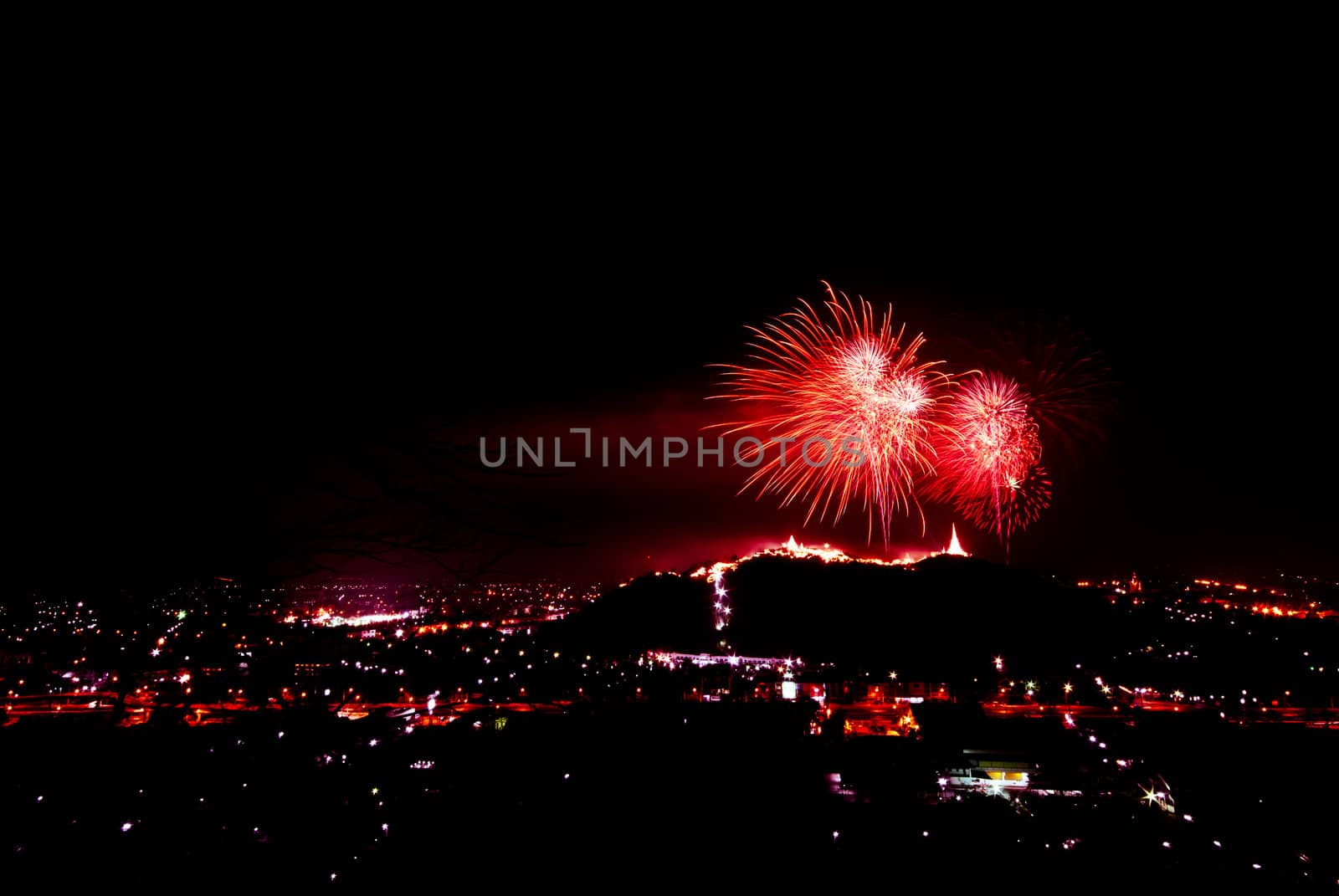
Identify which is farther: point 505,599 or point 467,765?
point 467,765

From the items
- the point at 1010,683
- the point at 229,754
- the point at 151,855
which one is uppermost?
the point at 229,754

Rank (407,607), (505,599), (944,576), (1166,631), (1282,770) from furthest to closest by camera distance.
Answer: (944,576) → (1166,631) → (1282,770) → (505,599) → (407,607)

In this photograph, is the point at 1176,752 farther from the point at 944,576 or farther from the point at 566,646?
the point at 944,576

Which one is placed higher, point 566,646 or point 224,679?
point 224,679

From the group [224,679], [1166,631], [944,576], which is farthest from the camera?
[944,576]

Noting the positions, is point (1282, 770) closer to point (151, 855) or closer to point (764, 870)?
point (764, 870)

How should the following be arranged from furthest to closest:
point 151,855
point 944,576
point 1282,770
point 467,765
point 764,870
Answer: point 944,576
point 1282,770
point 467,765
point 764,870
point 151,855

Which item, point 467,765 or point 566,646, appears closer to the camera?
point 467,765

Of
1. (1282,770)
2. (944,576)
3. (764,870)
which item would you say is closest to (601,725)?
(764,870)

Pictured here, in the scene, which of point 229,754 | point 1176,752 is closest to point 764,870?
point 229,754
